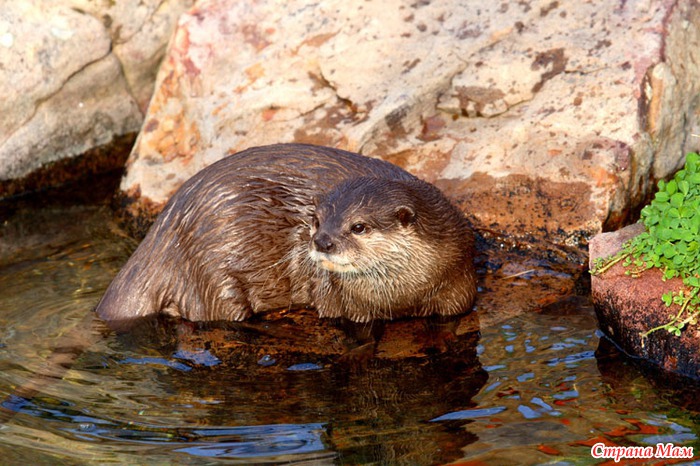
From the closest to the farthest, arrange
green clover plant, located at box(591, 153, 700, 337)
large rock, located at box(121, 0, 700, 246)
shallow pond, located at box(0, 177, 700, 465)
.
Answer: shallow pond, located at box(0, 177, 700, 465), green clover plant, located at box(591, 153, 700, 337), large rock, located at box(121, 0, 700, 246)

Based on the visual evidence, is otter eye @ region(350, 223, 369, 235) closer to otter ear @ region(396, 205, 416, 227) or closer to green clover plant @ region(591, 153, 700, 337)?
otter ear @ region(396, 205, 416, 227)

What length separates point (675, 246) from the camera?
10.7ft

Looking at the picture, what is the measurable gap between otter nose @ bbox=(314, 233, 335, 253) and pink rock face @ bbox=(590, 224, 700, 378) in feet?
3.20

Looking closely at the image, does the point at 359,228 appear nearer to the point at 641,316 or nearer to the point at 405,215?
the point at 405,215

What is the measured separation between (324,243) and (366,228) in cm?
19

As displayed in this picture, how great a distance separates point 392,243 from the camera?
3602mm

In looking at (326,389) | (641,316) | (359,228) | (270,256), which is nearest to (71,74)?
(270,256)

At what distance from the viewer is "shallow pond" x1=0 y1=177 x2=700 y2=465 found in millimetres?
2832

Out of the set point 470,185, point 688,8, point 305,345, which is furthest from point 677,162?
point 305,345

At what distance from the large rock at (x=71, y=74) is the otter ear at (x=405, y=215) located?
2.71 metres

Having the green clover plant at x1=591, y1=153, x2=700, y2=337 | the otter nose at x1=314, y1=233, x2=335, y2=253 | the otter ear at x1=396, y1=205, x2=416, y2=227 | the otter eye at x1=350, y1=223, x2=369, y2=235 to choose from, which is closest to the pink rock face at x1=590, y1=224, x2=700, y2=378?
the green clover plant at x1=591, y1=153, x2=700, y2=337

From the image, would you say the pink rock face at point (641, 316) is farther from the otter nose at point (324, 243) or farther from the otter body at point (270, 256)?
the otter nose at point (324, 243)

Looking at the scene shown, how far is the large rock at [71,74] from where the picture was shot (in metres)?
5.29

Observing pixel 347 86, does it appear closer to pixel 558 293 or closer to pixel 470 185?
pixel 470 185
